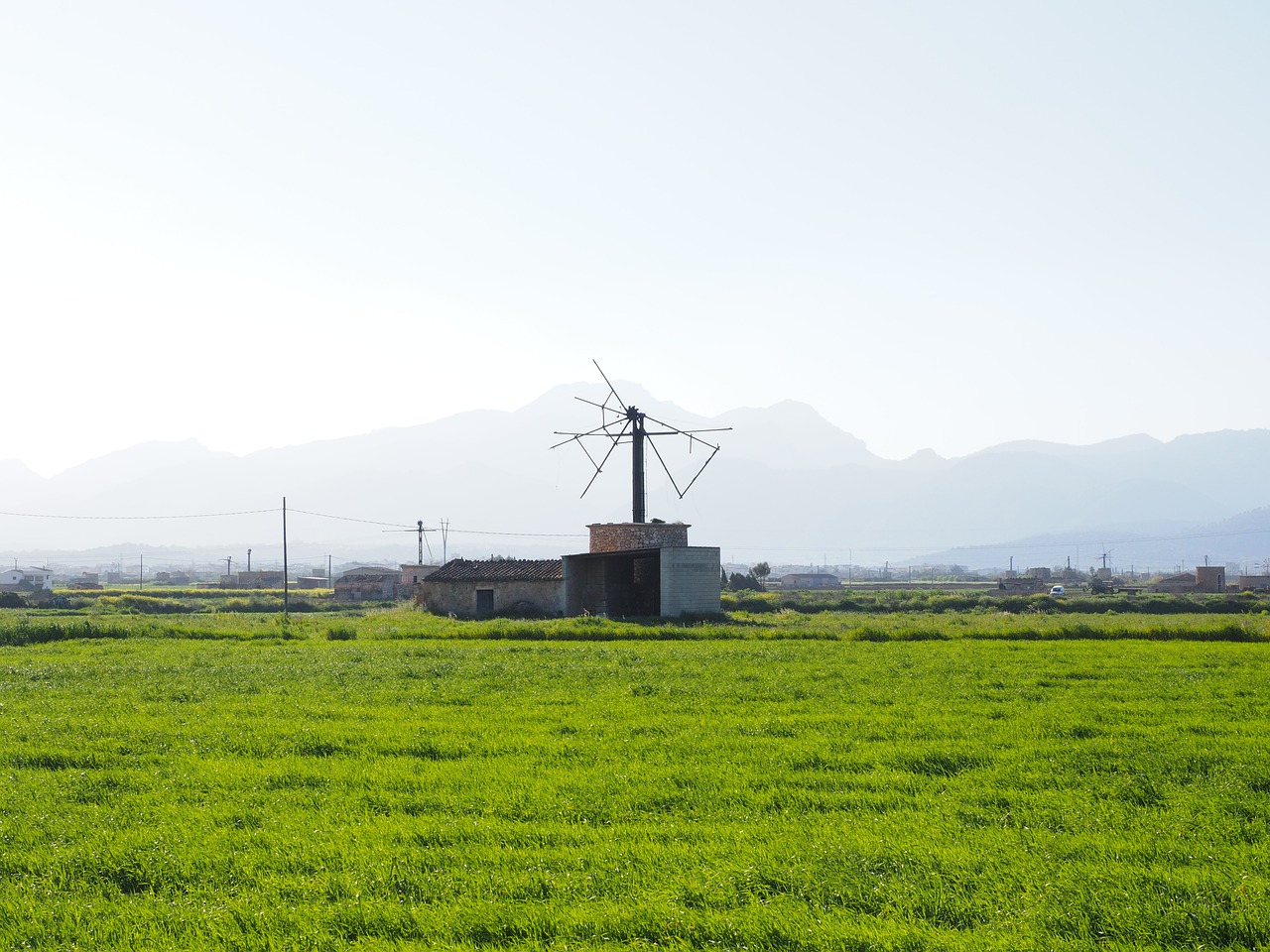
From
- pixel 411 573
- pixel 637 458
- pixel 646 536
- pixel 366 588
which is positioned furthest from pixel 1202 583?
pixel 366 588

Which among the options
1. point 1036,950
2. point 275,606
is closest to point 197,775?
point 1036,950

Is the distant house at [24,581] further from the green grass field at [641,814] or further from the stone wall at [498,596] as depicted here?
the green grass field at [641,814]

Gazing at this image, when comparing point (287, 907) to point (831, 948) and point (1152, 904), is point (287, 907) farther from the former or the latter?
point (1152, 904)

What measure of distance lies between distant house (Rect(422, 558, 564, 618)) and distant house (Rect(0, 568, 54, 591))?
112m

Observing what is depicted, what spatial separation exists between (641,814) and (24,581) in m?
172

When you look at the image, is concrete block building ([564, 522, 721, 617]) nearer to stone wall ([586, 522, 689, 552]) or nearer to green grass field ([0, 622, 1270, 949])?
stone wall ([586, 522, 689, 552])

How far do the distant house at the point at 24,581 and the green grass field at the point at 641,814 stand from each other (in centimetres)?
14827

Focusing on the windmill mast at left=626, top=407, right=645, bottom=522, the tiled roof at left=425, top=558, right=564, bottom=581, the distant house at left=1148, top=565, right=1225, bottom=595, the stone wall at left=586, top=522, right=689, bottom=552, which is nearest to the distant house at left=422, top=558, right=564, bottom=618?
the tiled roof at left=425, top=558, right=564, bottom=581

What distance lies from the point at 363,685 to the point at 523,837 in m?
13.0

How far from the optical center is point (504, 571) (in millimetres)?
57312

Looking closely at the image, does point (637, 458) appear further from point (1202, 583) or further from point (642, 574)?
point (1202, 583)

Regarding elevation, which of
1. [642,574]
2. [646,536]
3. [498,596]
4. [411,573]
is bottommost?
[411,573]

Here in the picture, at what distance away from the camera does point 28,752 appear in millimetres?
14391

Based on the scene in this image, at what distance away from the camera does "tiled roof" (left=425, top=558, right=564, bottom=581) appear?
55438 mm
